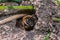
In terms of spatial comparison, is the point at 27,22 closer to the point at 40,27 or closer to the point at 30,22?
the point at 30,22

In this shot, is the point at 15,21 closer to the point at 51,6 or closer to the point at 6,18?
the point at 6,18

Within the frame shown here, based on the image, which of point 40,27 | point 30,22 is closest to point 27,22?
point 30,22

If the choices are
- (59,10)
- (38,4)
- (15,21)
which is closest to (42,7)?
(38,4)

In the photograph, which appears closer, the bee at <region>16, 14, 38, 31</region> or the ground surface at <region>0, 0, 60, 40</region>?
the ground surface at <region>0, 0, 60, 40</region>

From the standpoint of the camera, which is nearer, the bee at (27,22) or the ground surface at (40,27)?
the ground surface at (40,27)

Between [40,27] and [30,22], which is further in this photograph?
[30,22]
